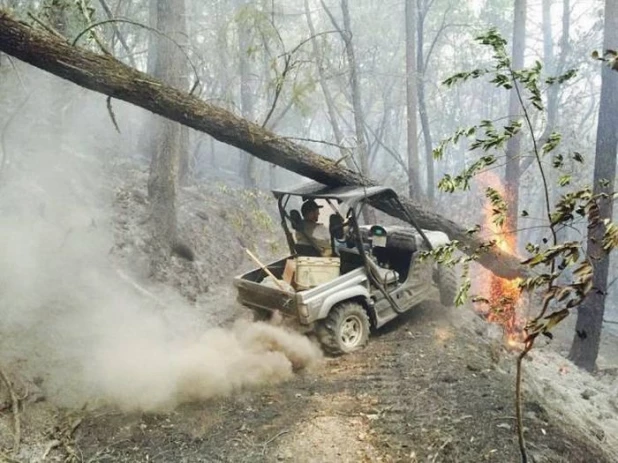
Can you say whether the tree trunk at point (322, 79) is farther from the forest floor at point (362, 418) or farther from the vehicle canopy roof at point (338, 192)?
the forest floor at point (362, 418)

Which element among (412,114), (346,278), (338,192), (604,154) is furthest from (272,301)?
(412,114)

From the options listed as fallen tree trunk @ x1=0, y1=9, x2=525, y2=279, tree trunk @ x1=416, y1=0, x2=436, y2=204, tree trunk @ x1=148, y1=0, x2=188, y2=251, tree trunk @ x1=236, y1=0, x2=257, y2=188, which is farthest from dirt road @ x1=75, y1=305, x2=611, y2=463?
tree trunk @ x1=236, y1=0, x2=257, y2=188

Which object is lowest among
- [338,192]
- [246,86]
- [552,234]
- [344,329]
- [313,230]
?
[344,329]

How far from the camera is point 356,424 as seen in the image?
4.77 meters

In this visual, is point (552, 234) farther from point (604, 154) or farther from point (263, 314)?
point (604, 154)

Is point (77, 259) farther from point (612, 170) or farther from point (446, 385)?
point (612, 170)

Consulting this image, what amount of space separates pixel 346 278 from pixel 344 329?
0.73m

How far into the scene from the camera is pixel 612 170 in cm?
918

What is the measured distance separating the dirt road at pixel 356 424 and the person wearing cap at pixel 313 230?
1896 millimetres

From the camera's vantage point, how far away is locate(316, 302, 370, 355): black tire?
6406mm

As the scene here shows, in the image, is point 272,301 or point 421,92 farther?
point 421,92

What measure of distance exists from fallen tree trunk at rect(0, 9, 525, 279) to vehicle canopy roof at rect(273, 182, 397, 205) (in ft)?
0.86

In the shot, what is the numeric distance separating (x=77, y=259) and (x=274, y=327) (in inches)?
168

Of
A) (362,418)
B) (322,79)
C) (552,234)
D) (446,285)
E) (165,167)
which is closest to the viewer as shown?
(552,234)
